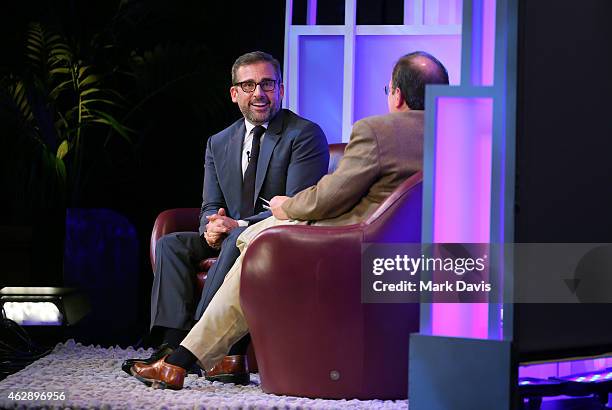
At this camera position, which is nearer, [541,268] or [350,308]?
[541,268]

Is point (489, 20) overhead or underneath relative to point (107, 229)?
overhead

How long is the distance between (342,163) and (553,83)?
2.51 feet

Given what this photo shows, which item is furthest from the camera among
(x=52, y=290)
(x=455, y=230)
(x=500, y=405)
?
(x=52, y=290)

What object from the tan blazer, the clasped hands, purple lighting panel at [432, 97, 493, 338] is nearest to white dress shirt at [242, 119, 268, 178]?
the clasped hands

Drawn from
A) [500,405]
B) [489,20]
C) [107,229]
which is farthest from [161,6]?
[500,405]

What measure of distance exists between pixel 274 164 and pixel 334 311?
1106 mm

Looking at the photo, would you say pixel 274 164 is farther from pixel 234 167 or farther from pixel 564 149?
pixel 564 149

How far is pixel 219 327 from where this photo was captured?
10.4 feet

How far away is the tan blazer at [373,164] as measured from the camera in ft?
9.78

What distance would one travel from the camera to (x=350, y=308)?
2951 mm

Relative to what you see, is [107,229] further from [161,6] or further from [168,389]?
[168,389]

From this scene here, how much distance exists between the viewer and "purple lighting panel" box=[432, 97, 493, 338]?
8.19 feet

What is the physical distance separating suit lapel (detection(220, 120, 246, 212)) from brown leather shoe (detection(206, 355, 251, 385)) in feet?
2.62


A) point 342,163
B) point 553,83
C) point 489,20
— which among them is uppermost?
point 489,20
